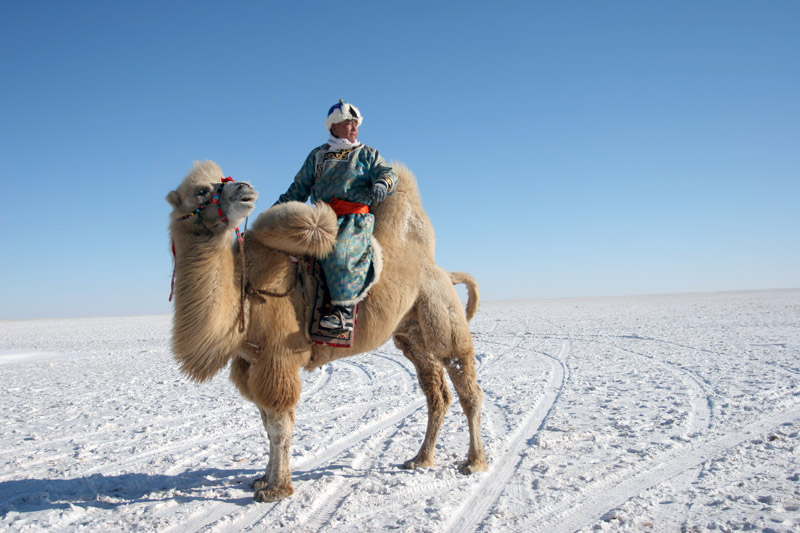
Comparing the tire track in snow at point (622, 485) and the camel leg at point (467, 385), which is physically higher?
the camel leg at point (467, 385)

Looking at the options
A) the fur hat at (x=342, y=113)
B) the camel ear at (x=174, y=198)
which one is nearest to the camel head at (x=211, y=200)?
the camel ear at (x=174, y=198)

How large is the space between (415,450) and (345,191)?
252 cm

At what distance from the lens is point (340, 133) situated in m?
3.97

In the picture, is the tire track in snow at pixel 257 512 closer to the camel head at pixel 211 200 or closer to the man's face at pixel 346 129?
the camel head at pixel 211 200

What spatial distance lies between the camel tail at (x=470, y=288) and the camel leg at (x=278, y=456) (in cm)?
215

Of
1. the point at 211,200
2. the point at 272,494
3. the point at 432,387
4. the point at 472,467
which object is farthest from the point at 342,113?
the point at 472,467

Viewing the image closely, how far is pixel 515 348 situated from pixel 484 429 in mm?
8289

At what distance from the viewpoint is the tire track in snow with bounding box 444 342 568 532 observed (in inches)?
125

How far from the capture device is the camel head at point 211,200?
3039 millimetres

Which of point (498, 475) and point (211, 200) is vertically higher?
point (211, 200)

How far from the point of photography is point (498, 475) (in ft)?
13.0

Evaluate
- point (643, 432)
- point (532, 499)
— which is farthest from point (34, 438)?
point (643, 432)

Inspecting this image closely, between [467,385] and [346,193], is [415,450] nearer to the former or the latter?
[467,385]

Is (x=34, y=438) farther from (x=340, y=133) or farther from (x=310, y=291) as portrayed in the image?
(x=340, y=133)
